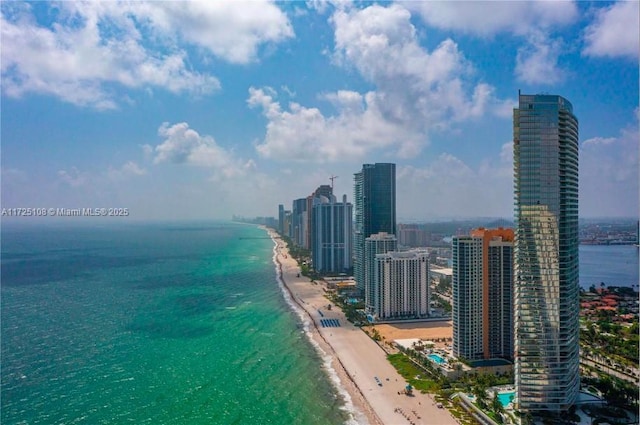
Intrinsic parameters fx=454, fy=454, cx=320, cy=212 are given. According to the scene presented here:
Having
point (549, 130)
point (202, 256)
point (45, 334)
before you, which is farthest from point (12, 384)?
point (202, 256)

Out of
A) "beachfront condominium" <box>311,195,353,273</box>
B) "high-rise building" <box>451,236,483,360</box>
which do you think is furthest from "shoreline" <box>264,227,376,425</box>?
"beachfront condominium" <box>311,195,353,273</box>

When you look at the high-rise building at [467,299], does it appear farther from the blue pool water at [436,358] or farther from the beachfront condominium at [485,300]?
the blue pool water at [436,358]

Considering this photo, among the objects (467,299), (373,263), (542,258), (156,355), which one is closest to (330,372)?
(467,299)

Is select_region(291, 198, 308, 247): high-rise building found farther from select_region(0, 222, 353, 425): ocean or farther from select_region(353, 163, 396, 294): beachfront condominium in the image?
select_region(0, 222, 353, 425): ocean

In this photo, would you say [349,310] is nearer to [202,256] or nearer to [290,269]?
[290,269]

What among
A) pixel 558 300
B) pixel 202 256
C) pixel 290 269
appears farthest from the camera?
pixel 202 256
